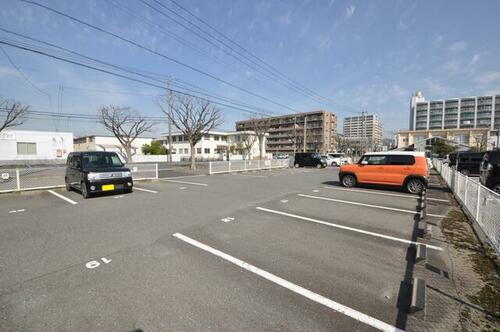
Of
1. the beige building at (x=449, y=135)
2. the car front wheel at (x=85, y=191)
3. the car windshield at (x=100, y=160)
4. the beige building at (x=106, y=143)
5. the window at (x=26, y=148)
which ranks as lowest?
the car front wheel at (x=85, y=191)

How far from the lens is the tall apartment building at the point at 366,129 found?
60.9 metres

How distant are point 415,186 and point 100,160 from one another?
12377mm

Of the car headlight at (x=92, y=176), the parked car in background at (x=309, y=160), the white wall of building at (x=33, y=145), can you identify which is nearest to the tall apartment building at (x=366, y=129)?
the parked car in background at (x=309, y=160)

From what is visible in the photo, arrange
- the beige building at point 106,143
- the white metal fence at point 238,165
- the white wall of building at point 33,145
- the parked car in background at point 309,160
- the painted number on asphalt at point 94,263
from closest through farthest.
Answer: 1. the painted number on asphalt at point 94,263
2. the white metal fence at point 238,165
3. the parked car in background at point 309,160
4. the white wall of building at point 33,145
5. the beige building at point 106,143

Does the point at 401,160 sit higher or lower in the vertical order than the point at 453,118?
lower

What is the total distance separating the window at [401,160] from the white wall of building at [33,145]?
49629 millimetres

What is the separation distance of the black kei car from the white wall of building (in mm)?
39792

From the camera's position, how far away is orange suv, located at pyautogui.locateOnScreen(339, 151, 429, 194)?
895cm

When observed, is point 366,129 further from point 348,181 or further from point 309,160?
point 348,181

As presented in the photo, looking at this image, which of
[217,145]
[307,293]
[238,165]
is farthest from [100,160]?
[217,145]

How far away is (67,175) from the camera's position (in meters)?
9.71

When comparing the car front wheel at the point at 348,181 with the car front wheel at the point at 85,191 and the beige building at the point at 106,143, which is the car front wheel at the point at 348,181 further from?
the beige building at the point at 106,143

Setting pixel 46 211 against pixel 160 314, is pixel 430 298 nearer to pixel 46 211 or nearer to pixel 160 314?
pixel 160 314

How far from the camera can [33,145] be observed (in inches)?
1531
